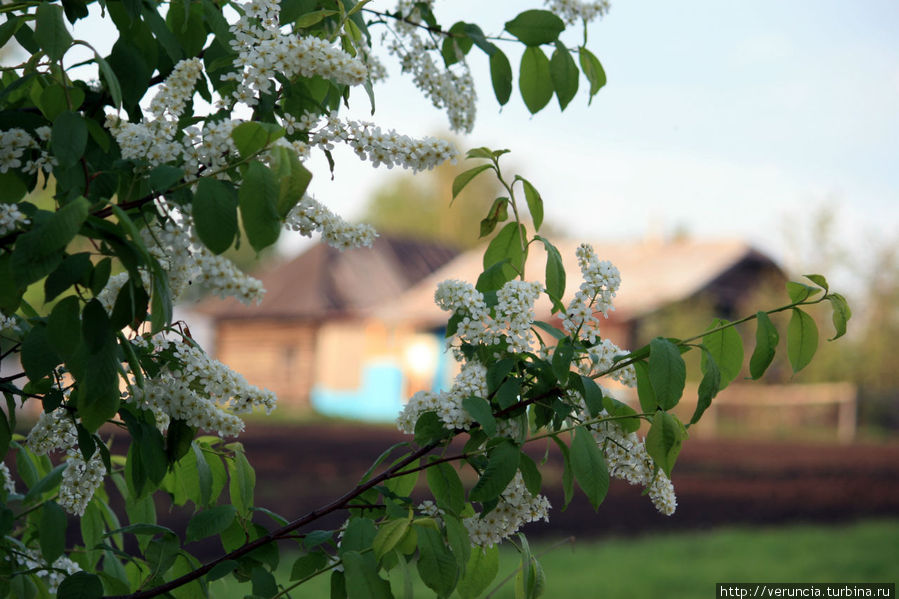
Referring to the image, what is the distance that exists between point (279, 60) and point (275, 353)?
79.4 ft

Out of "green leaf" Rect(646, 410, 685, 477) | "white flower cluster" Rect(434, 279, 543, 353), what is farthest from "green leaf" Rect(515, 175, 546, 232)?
"green leaf" Rect(646, 410, 685, 477)

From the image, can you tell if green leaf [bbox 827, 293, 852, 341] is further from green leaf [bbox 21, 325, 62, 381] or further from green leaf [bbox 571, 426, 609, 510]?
green leaf [bbox 21, 325, 62, 381]

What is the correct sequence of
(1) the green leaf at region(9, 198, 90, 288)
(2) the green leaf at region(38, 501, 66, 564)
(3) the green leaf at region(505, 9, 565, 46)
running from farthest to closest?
1. (3) the green leaf at region(505, 9, 565, 46)
2. (2) the green leaf at region(38, 501, 66, 564)
3. (1) the green leaf at region(9, 198, 90, 288)

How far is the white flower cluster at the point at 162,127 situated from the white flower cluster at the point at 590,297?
20.9 inches

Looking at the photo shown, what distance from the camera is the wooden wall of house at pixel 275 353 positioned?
24.2 metres

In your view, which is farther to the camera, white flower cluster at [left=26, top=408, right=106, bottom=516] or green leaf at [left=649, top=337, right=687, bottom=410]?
white flower cluster at [left=26, top=408, right=106, bottom=516]

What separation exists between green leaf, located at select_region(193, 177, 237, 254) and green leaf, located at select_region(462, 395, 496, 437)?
346 mm

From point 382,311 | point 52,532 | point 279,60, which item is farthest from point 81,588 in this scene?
point 382,311

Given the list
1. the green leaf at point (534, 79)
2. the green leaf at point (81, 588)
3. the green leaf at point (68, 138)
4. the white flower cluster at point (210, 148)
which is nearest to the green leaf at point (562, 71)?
the green leaf at point (534, 79)

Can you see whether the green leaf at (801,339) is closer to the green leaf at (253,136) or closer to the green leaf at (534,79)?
the green leaf at (534,79)

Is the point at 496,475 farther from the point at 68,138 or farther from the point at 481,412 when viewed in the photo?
the point at 68,138

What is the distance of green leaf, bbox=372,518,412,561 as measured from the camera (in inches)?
40.8

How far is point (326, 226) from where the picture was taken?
3.46ft

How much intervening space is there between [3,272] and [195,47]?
1.61 feet
